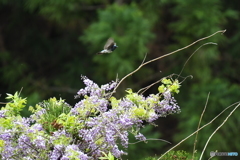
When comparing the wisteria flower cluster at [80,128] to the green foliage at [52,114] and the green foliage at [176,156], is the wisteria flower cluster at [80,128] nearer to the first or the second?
the green foliage at [52,114]

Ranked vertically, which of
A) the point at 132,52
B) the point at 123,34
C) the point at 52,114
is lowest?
the point at 52,114

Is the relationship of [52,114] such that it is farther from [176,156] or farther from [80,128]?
[176,156]

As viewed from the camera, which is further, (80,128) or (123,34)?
(123,34)

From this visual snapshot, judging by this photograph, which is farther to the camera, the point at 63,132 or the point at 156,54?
the point at 156,54

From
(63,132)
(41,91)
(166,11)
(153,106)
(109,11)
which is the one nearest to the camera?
(63,132)

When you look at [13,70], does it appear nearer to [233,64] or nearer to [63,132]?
[233,64]

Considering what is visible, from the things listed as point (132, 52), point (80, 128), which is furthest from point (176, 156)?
point (132, 52)

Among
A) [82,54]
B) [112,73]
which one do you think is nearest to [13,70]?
[82,54]
